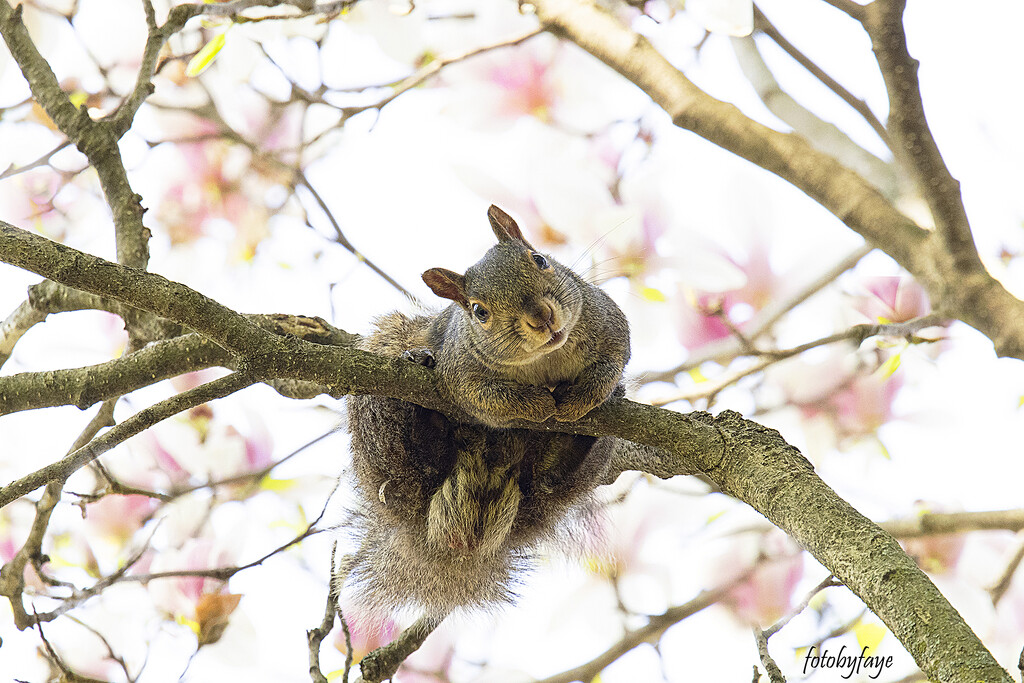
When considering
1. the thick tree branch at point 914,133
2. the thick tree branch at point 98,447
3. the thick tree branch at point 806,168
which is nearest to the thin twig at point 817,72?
the thick tree branch at point 806,168

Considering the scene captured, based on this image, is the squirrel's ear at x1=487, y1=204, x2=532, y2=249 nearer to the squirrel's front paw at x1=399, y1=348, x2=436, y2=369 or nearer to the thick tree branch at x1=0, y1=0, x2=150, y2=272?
the squirrel's front paw at x1=399, y1=348, x2=436, y2=369

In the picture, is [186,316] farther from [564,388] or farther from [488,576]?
→ [488,576]

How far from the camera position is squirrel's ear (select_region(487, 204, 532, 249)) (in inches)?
69.8

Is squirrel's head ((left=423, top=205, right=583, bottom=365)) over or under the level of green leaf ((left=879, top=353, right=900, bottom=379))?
under

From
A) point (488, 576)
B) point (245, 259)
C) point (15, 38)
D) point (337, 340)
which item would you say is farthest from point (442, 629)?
point (15, 38)

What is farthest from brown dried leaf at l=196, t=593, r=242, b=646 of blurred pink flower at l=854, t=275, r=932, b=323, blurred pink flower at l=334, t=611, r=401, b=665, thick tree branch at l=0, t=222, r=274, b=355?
blurred pink flower at l=854, t=275, r=932, b=323

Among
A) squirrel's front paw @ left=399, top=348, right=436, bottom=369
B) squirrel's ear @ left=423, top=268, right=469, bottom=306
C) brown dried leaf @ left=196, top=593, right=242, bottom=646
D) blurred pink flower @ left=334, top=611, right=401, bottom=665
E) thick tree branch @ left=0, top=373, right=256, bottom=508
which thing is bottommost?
thick tree branch @ left=0, top=373, right=256, bottom=508

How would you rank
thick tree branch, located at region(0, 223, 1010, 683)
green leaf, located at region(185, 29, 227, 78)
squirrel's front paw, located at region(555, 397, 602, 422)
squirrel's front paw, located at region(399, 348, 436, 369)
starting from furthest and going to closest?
green leaf, located at region(185, 29, 227, 78), squirrel's front paw, located at region(399, 348, 436, 369), squirrel's front paw, located at region(555, 397, 602, 422), thick tree branch, located at region(0, 223, 1010, 683)

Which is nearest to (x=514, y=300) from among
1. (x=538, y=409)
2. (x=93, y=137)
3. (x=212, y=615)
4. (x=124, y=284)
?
(x=538, y=409)

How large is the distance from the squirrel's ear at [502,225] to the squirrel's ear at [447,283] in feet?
0.53

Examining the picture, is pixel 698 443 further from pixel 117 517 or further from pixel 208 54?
pixel 117 517

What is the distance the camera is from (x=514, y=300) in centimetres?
156

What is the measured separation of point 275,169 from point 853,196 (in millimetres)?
1607

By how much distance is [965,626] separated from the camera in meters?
0.94
